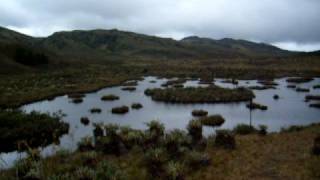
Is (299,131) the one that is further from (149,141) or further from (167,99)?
(167,99)

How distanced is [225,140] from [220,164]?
3651mm

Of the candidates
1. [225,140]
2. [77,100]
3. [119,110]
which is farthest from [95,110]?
[225,140]

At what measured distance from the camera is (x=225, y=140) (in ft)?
70.4

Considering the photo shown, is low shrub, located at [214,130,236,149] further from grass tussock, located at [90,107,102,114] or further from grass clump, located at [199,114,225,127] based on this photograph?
grass tussock, located at [90,107,102,114]

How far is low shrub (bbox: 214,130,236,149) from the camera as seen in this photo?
21297 millimetres

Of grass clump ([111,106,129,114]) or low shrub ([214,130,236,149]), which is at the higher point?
low shrub ([214,130,236,149])

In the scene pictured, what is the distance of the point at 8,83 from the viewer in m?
72.8

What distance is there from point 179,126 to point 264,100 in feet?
69.8

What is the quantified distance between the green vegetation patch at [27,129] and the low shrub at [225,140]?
43.2 ft

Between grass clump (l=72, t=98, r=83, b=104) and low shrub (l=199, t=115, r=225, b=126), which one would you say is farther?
grass clump (l=72, t=98, r=83, b=104)

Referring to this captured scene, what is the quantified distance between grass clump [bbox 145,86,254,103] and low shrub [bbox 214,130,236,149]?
30.8 metres

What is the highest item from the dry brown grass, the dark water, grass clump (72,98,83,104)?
the dry brown grass

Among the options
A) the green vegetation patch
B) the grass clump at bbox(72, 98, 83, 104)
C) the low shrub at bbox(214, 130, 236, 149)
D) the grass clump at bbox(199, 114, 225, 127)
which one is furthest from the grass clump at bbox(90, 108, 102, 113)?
the low shrub at bbox(214, 130, 236, 149)

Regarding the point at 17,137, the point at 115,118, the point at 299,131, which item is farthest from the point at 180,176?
the point at 115,118
